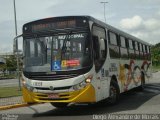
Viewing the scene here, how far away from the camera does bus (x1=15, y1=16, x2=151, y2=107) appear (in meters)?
13.2

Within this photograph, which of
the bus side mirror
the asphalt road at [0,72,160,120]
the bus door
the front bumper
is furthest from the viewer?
the bus door

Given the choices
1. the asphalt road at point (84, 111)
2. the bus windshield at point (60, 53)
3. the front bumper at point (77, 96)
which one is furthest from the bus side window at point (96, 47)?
the asphalt road at point (84, 111)

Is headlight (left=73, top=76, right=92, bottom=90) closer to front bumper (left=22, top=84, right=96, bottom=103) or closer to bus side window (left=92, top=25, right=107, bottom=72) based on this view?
front bumper (left=22, top=84, right=96, bottom=103)

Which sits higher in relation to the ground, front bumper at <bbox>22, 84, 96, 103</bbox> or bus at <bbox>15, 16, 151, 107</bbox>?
bus at <bbox>15, 16, 151, 107</bbox>

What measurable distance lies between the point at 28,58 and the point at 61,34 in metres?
1.41

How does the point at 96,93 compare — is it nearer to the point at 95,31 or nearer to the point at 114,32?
the point at 95,31

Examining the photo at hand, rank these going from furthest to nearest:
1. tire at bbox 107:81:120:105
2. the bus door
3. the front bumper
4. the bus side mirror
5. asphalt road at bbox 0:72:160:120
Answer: tire at bbox 107:81:120:105, the bus door, the bus side mirror, the front bumper, asphalt road at bbox 0:72:160:120

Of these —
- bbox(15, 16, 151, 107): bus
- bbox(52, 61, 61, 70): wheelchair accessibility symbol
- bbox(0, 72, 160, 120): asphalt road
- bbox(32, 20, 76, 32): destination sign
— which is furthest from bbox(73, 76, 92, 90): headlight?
bbox(32, 20, 76, 32): destination sign

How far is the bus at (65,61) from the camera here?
13.2 meters

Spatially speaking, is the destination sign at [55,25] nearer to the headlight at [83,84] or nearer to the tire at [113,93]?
the headlight at [83,84]

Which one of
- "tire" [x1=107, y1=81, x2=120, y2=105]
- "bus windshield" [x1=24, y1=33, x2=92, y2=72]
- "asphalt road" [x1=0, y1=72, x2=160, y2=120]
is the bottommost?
"asphalt road" [x1=0, y1=72, x2=160, y2=120]

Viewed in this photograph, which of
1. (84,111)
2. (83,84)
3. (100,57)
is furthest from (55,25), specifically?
(84,111)

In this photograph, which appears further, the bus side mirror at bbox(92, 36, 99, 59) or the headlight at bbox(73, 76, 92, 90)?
the bus side mirror at bbox(92, 36, 99, 59)

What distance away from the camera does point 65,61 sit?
1324 cm
